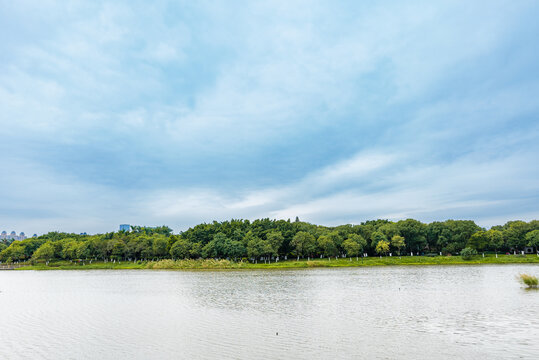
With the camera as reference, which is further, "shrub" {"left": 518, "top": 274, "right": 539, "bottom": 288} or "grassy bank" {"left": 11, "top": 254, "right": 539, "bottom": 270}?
"grassy bank" {"left": 11, "top": 254, "right": 539, "bottom": 270}

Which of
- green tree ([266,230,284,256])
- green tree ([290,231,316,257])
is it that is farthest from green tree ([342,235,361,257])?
green tree ([266,230,284,256])

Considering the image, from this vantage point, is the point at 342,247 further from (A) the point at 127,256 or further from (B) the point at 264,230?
(A) the point at 127,256

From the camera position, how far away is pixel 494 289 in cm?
3169

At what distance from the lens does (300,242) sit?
3804 inches

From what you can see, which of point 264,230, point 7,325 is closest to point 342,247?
point 264,230

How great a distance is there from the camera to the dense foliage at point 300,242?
95.7 metres

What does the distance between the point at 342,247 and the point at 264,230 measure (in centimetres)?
2512

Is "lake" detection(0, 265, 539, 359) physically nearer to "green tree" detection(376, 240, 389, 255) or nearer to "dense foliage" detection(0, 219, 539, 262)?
"green tree" detection(376, 240, 389, 255)

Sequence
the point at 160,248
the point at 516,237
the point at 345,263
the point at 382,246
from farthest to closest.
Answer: the point at 160,248
the point at 516,237
the point at 382,246
the point at 345,263

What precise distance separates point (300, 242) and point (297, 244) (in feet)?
3.29

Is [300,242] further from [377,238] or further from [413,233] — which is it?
[413,233]

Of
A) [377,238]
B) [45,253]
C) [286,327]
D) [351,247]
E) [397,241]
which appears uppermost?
[377,238]

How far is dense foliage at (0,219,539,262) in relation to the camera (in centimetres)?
9569

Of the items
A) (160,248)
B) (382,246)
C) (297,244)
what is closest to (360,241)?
(382,246)
